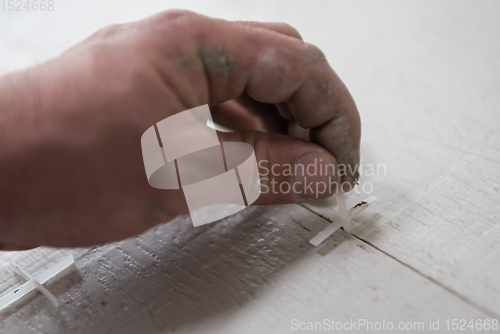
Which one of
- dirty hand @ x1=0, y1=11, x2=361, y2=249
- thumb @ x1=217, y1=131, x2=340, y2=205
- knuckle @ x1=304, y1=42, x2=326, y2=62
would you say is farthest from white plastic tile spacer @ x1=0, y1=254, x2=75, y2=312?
knuckle @ x1=304, y1=42, x2=326, y2=62

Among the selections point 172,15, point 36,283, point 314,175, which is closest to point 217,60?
point 172,15

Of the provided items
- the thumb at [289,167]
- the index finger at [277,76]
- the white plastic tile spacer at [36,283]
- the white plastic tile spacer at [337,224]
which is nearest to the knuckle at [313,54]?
the index finger at [277,76]

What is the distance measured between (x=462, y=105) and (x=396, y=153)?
173mm

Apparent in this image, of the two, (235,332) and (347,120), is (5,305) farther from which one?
(347,120)

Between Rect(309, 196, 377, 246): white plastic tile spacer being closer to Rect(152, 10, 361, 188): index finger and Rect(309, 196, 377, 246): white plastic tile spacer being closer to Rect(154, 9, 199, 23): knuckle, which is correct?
Rect(152, 10, 361, 188): index finger

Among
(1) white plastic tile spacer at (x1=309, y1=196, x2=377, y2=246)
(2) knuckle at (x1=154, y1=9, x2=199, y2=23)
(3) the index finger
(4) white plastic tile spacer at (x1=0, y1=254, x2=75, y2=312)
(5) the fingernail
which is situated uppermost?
(2) knuckle at (x1=154, y1=9, x2=199, y2=23)

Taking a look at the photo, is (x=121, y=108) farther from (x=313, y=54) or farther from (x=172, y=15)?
(x=313, y=54)

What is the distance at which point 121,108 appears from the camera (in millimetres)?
433

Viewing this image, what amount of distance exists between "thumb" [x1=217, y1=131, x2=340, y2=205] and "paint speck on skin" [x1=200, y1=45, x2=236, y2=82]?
3.0 inches

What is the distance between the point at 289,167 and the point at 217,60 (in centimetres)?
16

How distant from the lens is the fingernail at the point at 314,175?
0.54m

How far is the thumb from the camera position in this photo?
1.70 ft

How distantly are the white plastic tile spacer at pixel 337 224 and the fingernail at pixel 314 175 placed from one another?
0.05 meters

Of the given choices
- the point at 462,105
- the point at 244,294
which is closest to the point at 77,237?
the point at 244,294
